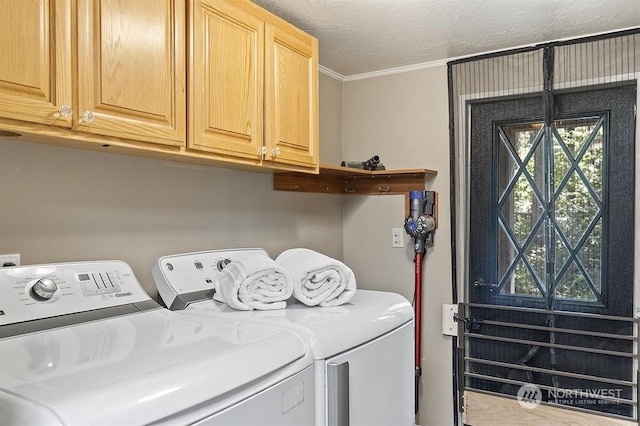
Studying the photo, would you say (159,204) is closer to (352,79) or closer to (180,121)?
(180,121)

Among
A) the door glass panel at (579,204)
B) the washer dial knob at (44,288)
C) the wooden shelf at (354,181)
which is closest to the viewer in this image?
the washer dial knob at (44,288)

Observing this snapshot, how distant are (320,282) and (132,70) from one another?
903mm

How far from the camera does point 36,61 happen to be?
3.70 ft

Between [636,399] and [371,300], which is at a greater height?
[371,300]

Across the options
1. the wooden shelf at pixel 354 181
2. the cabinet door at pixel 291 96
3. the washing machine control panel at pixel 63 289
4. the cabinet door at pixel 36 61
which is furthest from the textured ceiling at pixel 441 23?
the washing machine control panel at pixel 63 289

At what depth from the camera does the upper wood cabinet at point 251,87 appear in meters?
1.55

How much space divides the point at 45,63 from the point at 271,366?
2.81ft

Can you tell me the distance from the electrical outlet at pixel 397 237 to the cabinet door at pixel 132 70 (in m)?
1.53

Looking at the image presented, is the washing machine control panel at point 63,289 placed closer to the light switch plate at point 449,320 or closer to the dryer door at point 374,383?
the dryer door at point 374,383

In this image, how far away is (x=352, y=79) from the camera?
2.89 metres

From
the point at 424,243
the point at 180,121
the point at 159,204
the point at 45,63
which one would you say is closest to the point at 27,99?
the point at 45,63

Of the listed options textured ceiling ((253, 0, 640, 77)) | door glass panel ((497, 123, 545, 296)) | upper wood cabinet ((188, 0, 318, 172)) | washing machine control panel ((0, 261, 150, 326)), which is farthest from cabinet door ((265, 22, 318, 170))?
door glass panel ((497, 123, 545, 296))

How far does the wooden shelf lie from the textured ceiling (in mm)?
574

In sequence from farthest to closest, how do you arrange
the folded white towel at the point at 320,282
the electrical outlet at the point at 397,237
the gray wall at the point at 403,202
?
the electrical outlet at the point at 397,237, the gray wall at the point at 403,202, the folded white towel at the point at 320,282
